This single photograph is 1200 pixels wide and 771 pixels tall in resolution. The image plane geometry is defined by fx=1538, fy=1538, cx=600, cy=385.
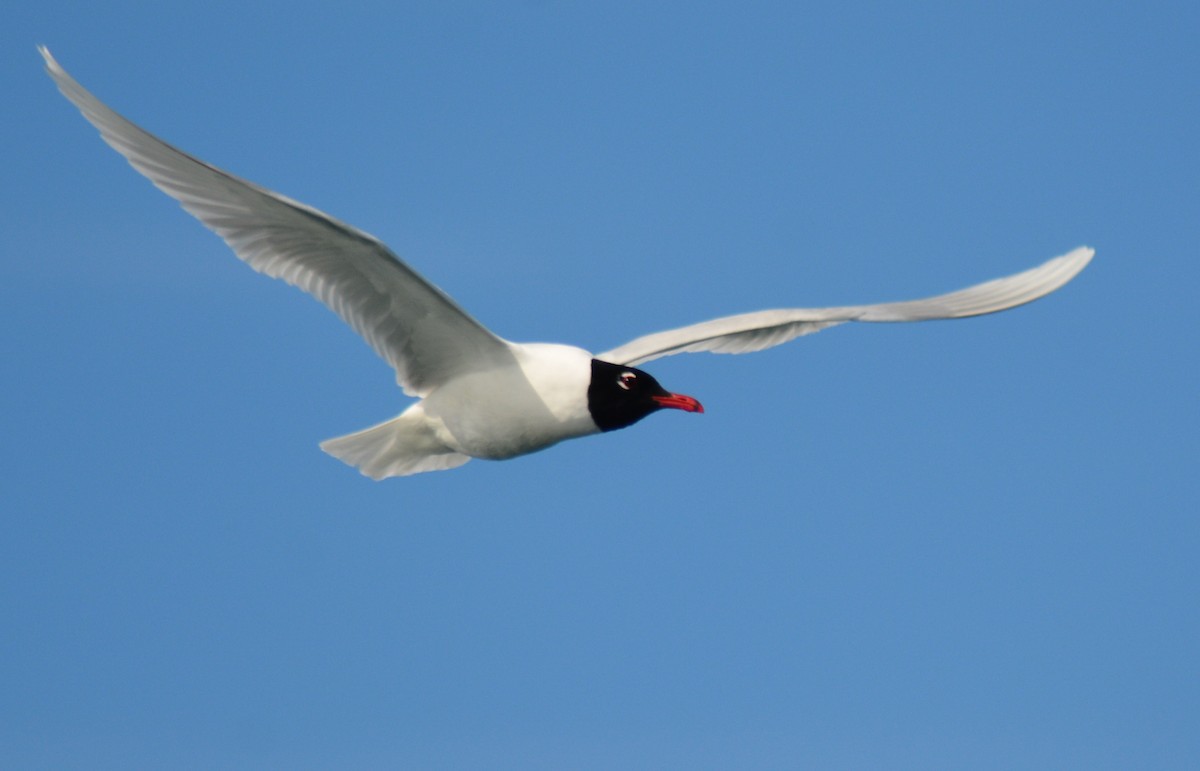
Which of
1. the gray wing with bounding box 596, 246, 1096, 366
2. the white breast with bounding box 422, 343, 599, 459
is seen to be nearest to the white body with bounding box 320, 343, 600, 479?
the white breast with bounding box 422, 343, 599, 459

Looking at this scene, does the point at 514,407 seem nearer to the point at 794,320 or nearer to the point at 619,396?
the point at 619,396

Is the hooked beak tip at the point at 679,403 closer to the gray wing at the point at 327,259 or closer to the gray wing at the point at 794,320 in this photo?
the gray wing at the point at 327,259

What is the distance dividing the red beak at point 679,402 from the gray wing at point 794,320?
33.7 inches

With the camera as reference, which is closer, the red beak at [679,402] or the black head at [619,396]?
the black head at [619,396]

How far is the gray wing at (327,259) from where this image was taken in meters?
6.39

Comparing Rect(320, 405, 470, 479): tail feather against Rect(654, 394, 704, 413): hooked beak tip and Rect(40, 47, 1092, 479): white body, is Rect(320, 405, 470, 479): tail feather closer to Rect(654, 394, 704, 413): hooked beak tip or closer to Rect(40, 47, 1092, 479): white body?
Rect(40, 47, 1092, 479): white body

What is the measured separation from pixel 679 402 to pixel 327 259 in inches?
66.4

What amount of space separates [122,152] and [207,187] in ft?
1.24

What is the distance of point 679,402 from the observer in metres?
6.95

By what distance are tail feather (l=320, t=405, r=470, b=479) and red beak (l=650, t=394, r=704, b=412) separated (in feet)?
3.54

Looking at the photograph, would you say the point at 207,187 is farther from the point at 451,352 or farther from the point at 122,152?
the point at 451,352

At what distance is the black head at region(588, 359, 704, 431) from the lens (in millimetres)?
6809

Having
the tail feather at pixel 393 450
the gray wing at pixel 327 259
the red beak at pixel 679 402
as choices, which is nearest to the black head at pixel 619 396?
the red beak at pixel 679 402

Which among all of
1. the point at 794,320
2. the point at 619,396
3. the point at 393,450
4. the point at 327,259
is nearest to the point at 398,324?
the point at 327,259
